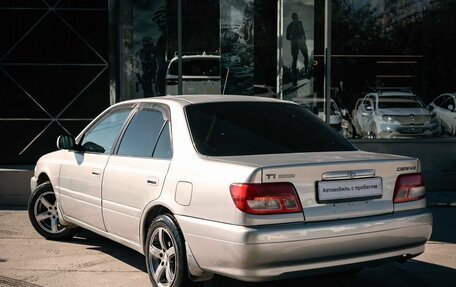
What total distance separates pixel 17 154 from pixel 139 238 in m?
6.63

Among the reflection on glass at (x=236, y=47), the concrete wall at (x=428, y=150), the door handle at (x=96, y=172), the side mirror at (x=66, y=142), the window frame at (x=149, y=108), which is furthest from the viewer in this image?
the reflection on glass at (x=236, y=47)

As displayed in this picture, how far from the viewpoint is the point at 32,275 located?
5.35 meters

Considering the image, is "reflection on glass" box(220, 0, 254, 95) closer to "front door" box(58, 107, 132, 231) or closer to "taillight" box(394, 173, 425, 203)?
"front door" box(58, 107, 132, 231)

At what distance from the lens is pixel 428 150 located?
34.9 ft

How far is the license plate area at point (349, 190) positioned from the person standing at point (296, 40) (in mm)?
7513

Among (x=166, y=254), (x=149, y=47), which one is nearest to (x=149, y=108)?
(x=166, y=254)

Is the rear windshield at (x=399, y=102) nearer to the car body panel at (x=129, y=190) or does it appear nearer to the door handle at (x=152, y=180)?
the car body panel at (x=129, y=190)

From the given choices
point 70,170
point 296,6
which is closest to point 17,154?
point 70,170

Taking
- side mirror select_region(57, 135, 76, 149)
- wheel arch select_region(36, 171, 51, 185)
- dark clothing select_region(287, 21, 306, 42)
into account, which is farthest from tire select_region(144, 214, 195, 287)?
dark clothing select_region(287, 21, 306, 42)

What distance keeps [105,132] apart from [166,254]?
1.75 meters

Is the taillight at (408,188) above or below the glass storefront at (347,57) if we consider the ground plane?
below

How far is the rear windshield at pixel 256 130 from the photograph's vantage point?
455 centimetres

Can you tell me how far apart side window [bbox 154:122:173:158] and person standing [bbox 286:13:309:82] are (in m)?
7.13

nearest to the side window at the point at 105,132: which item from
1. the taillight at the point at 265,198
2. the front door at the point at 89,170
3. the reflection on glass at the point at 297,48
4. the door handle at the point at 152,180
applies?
the front door at the point at 89,170
